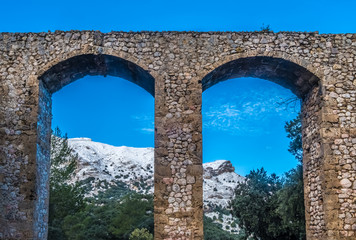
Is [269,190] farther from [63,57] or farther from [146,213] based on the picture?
[63,57]

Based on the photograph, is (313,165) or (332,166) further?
(313,165)

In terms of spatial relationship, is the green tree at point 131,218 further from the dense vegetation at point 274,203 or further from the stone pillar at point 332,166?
the stone pillar at point 332,166

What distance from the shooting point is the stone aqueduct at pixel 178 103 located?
9352 mm

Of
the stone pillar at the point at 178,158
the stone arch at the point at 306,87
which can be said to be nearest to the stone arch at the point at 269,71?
the stone arch at the point at 306,87

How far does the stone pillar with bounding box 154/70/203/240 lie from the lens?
9.21 metres

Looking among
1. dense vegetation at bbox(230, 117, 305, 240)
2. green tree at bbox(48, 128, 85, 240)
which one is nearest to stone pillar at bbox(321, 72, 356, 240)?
dense vegetation at bbox(230, 117, 305, 240)

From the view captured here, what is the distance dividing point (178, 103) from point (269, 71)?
2612mm

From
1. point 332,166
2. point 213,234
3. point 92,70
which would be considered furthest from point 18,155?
point 213,234

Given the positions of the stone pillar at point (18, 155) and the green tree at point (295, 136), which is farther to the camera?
the green tree at point (295, 136)

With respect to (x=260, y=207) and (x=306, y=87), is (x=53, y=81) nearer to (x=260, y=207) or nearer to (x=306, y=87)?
(x=306, y=87)

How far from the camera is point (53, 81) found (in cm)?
1063

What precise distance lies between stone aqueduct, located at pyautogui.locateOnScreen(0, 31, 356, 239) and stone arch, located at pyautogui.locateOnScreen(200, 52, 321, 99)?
34mm

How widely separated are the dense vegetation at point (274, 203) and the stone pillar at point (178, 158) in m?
6.70

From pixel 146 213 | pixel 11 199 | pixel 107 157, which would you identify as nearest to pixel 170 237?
pixel 11 199
